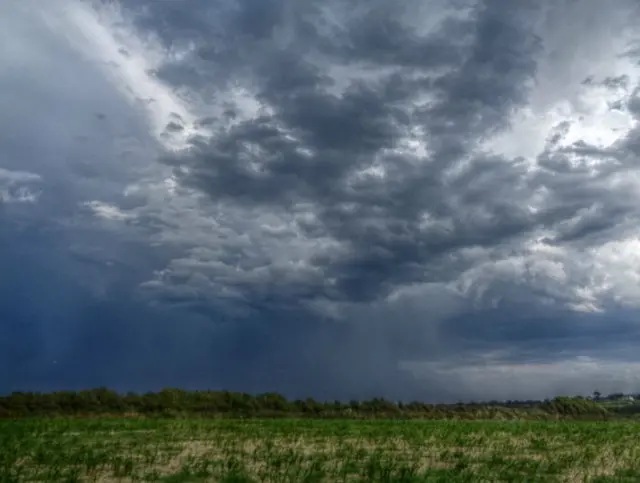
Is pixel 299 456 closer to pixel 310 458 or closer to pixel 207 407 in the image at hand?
pixel 310 458

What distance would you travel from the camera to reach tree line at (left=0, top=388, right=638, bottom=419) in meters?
64.0

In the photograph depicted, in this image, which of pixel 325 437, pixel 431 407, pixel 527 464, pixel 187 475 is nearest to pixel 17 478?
pixel 187 475

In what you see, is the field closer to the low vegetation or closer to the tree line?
the low vegetation

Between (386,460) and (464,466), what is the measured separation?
2.65 meters

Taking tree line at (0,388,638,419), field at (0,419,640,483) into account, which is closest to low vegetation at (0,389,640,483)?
field at (0,419,640,483)

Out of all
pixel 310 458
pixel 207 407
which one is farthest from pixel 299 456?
pixel 207 407

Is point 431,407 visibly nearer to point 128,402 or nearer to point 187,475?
point 128,402

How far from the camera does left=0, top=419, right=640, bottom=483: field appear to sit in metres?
18.9

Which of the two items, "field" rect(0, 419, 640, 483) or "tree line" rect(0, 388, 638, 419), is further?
"tree line" rect(0, 388, 638, 419)

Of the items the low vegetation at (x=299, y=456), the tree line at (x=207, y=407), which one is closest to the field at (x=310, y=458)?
the low vegetation at (x=299, y=456)

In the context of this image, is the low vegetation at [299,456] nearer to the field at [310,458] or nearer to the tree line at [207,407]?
the field at [310,458]

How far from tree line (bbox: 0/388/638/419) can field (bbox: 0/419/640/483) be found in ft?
102

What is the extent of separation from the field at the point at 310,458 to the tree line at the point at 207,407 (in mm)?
31021

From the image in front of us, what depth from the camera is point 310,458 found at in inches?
894
